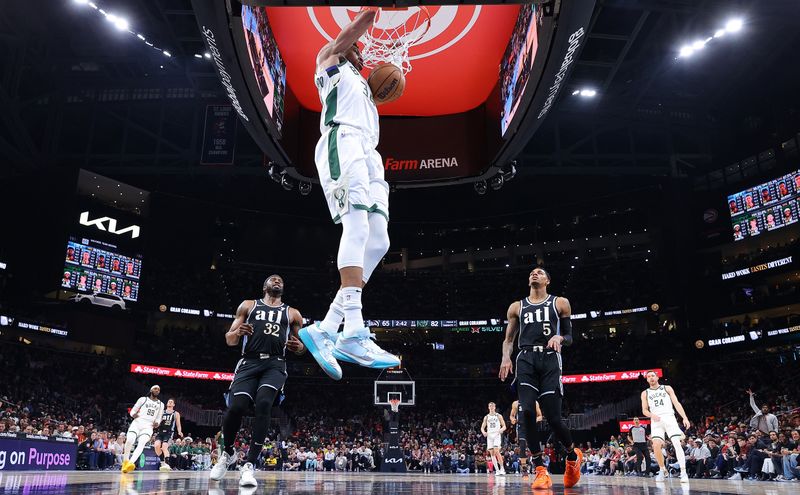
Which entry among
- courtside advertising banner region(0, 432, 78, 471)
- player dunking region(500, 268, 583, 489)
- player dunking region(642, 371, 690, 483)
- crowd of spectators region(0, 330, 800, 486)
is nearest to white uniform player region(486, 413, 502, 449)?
crowd of spectators region(0, 330, 800, 486)

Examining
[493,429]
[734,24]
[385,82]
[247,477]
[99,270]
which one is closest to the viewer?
[385,82]

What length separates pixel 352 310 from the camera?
3641 mm

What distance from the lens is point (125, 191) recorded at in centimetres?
3350

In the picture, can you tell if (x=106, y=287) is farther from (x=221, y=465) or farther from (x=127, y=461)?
(x=221, y=465)

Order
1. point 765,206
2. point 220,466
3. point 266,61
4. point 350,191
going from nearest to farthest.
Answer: point 350,191
point 220,466
point 266,61
point 765,206

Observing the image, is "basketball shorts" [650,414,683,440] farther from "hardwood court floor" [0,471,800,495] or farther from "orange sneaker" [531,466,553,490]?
→ "orange sneaker" [531,466,553,490]

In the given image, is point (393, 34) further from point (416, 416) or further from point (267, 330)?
point (416, 416)

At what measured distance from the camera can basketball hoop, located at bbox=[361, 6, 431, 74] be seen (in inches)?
266

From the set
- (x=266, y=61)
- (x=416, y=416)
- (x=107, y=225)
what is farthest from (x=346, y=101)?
(x=416, y=416)

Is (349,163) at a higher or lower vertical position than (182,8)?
lower

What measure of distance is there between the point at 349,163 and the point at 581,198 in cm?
3566

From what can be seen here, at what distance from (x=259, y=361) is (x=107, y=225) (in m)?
27.8

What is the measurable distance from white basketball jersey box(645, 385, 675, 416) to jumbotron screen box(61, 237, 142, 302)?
25.9 m

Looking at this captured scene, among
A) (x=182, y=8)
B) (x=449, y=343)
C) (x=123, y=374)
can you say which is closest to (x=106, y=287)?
(x=123, y=374)
